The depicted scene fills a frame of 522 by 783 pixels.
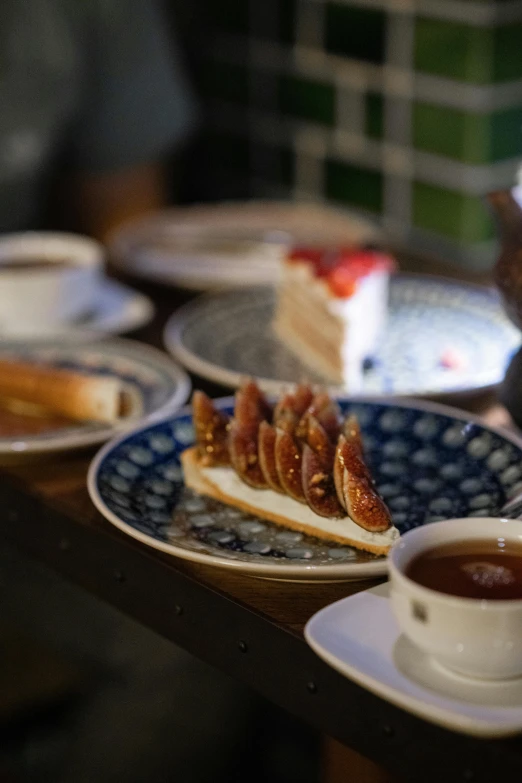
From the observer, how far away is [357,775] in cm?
129

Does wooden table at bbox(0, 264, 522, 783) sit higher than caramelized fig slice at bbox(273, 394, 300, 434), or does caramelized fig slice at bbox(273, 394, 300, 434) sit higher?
caramelized fig slice at bbox(273, 394, 300, 434)

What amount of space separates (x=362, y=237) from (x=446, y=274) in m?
0.21

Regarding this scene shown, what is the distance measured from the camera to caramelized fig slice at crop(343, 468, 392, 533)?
1.12 metres

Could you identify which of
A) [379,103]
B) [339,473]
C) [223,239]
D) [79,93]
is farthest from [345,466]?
[79,93]

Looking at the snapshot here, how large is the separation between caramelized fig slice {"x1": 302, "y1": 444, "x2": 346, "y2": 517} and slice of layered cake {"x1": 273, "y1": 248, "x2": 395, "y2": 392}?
17.5 inches

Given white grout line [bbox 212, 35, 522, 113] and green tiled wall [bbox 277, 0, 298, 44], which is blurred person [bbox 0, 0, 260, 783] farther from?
green tiled wall [bbox 277, 0, 298, 44]

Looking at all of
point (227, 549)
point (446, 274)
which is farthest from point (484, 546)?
point (446, 274)

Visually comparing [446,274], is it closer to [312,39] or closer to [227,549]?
[227,549]

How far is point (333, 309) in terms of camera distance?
180cm

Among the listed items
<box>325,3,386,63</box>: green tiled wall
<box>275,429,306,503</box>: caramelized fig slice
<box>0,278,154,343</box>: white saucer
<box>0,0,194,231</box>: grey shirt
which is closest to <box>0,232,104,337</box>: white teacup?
<box>0,278,154,343</box>: white saucer

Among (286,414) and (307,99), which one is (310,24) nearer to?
(307,99)

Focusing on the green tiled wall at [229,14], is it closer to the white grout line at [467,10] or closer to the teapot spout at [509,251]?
the white grout line at [467,10]

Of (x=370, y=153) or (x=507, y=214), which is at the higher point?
(x=507, y=214)

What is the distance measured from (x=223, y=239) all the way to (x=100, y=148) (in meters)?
1.35
